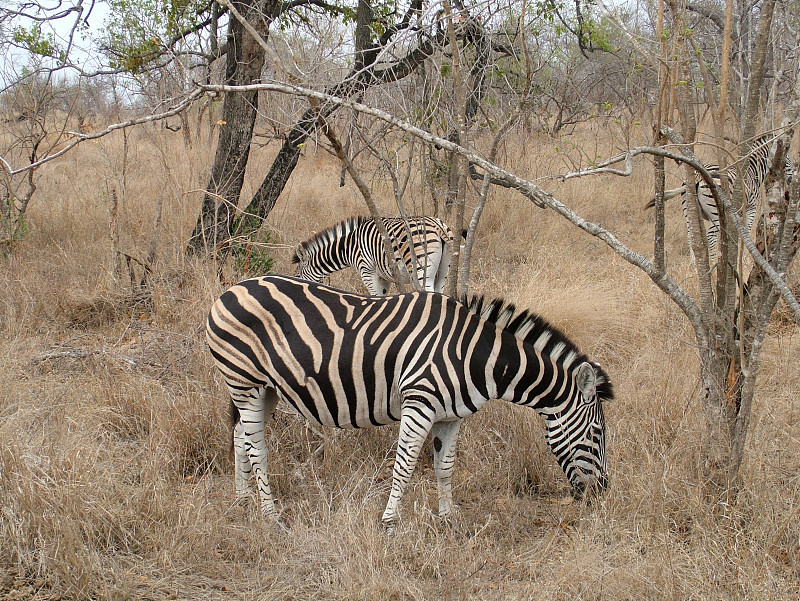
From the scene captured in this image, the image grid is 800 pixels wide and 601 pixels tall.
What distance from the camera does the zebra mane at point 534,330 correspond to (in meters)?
3.54

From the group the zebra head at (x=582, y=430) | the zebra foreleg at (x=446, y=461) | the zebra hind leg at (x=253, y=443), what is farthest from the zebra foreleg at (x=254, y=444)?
the zebra head at (x=582, y=430)

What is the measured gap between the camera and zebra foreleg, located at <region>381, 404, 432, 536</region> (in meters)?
3.41

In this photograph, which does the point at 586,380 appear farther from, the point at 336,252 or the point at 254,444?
the point at 336,252

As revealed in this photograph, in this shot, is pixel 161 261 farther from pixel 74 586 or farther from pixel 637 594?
pixel 637 594

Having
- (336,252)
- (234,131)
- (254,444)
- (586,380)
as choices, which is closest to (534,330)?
(586,380)

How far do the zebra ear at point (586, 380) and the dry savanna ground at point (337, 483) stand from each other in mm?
511

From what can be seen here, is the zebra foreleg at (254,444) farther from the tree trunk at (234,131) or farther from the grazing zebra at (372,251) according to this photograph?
the tree trunk at (234,131)

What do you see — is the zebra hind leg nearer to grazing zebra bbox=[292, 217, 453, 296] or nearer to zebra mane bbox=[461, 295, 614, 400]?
zebra mane bbox=[461, 295, 614, 400]

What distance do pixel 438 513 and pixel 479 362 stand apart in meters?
0.94

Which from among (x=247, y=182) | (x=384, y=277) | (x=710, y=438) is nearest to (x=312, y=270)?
(x=384, y=277)

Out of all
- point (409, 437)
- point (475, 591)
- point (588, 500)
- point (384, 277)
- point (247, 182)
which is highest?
point (247, 182)

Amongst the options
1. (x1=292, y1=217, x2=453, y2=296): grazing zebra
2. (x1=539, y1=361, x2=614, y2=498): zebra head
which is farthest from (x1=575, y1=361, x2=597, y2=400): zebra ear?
(x1=292, y1=217, x2=453, y2=296): grazing zebra

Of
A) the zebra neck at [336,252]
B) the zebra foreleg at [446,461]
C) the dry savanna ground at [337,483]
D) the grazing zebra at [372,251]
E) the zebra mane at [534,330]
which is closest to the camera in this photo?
the dry savanna ground at [337,483]

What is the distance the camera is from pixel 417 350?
11.4 ft
